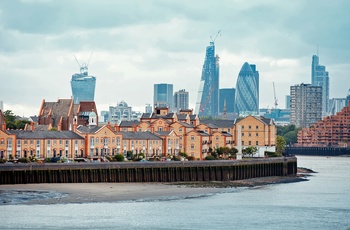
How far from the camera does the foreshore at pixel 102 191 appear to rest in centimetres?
10888

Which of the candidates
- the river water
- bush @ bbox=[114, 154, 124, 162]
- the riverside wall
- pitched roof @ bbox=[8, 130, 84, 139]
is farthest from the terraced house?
the river water

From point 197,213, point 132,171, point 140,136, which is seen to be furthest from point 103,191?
point 140,136

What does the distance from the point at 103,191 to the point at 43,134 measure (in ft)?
116

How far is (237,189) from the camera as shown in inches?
5271

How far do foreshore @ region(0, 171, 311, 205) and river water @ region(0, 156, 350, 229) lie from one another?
3105 millimetres

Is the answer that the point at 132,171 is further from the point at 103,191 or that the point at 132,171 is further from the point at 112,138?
the point at 112,138

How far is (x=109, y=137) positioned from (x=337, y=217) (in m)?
67.6

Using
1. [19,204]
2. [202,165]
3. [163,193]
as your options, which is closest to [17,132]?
[202,165]

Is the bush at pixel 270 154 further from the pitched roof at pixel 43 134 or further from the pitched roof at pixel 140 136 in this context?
the pitched roof at pixel 43 134

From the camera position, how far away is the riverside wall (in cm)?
12619

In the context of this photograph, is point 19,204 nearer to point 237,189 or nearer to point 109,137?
point 237,189

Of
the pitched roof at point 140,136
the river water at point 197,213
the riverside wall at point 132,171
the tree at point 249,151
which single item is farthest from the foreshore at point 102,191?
the tree at point 249,151

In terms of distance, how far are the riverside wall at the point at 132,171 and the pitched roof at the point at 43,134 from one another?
65.1 feet

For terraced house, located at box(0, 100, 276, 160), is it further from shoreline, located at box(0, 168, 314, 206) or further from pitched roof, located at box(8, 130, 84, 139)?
shoreline, located at box(0, 168, 314, 206)
